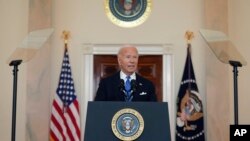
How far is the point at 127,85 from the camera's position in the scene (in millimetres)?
3531

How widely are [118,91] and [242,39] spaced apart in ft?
16.2

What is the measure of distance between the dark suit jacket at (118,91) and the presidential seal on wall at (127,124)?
502 mm

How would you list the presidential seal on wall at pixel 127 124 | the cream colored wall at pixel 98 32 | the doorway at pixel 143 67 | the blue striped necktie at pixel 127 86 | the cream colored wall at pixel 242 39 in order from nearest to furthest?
the presidential seal on wall at pixel 127 124 < the blue striped necktie at pixel 127 86 < the cream colored wall at pixel 242 39 < the cream colored wall at pixel 98 32 < the doorway at pixel 143 67

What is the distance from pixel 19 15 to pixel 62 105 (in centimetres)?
205

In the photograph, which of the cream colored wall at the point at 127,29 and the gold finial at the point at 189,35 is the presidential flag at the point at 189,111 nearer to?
the cream colored wall at the point at 127,29

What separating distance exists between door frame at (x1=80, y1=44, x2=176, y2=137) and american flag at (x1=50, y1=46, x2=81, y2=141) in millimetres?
229

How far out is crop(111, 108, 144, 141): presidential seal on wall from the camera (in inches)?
117

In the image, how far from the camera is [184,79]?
7617mm

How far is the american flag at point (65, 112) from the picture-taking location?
294 inches

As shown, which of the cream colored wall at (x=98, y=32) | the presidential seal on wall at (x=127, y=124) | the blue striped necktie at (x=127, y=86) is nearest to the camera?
the presidential seal on wall at (x=127, y=124)

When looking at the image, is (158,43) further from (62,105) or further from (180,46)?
(62,105)

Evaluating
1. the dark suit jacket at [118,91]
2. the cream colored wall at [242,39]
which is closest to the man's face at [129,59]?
the dark suit jacket at [118,91]

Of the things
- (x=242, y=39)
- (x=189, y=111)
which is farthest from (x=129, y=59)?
(x=242, y=39)

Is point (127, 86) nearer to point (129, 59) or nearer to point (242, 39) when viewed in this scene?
point (129, 59)
